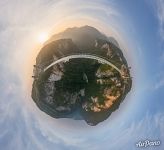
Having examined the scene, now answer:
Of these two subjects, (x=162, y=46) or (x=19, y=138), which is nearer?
(x=19, y=138)

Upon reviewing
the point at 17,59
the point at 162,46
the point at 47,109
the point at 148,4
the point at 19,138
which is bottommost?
the point at 19,138

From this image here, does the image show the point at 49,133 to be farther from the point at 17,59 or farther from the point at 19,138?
the point at 17,59

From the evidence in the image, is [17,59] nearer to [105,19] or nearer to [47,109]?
[47,109]

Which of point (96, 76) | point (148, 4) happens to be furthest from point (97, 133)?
point (148, 4)

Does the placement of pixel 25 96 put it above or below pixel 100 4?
below
